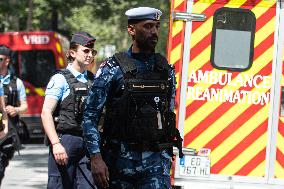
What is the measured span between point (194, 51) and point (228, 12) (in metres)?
0.44

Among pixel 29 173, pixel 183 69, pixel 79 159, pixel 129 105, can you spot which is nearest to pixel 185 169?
pixel 183 69

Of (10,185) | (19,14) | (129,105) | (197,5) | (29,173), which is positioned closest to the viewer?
(129,105)

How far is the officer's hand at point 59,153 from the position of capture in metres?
5.88

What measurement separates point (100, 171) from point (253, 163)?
2862mm

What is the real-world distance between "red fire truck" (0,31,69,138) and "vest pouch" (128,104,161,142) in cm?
1444

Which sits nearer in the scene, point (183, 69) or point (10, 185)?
point (183, 69)

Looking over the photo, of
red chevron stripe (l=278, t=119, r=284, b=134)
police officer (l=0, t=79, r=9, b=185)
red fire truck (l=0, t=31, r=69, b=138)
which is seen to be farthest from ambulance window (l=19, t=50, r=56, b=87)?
red chevron stripe (l=278, t=119, r=284, b=134)

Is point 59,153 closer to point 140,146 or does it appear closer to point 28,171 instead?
point 140,146

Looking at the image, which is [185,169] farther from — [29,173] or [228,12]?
[29,173]

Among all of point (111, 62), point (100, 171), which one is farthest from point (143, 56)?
point (100, 171)

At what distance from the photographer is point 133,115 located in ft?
15.4

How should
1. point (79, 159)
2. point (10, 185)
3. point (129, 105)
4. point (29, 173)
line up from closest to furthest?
point (129, 105)
point (79, 159)
point (10, 185)
point (29, 173)

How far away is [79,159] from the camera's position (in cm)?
610

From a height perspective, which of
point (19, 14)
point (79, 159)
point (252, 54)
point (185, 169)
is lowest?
point (19, 14)
